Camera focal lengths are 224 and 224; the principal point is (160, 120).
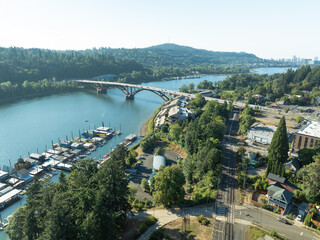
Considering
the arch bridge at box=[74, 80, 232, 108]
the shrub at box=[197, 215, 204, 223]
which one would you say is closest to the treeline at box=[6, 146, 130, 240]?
the shrub at box=[197, 215, 204, 223]

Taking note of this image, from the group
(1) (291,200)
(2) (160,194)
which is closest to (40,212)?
(2) (160,194)

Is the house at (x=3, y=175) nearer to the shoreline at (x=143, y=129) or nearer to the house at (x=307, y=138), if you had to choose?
the shoreline at (x=143, y=129)

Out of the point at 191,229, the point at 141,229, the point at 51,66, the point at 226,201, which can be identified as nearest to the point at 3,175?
the point at 141,229

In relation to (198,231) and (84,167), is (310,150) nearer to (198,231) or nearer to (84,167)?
(198,231)

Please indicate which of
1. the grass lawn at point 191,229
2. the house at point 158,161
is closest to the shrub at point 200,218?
the grass lawn at point 191,229

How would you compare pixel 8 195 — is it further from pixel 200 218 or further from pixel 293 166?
pixel 293 166
